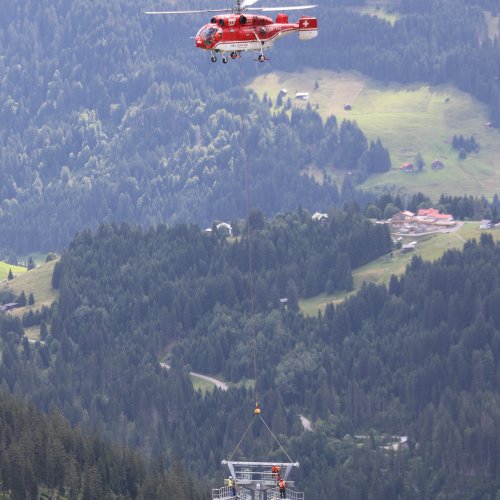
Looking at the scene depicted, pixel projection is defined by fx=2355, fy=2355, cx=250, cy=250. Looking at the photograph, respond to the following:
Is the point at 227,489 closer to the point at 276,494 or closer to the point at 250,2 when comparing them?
the point at 276,494

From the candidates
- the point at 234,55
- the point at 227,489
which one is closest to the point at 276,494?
the point at 227,489

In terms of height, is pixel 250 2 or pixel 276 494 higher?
pixel 250 2

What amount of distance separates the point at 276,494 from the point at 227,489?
16.5 feet

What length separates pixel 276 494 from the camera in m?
183

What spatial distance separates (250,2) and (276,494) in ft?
141

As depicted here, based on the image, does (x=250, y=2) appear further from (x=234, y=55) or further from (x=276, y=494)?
(x=276, y=494)

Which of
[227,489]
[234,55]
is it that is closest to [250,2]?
[234,55]

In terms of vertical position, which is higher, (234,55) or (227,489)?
(234,55)

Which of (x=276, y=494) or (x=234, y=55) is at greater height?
(x=234, y=55)

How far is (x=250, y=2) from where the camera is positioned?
653ft

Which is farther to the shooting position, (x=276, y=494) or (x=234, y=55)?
(x=234, y=55)

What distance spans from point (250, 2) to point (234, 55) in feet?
15.3

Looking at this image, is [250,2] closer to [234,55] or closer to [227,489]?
[234,55]

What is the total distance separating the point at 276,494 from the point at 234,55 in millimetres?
39375
